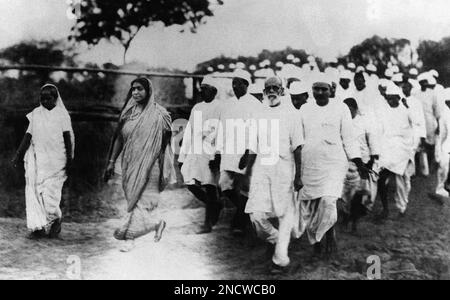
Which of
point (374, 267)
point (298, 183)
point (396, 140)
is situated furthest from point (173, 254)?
point (396, 140)

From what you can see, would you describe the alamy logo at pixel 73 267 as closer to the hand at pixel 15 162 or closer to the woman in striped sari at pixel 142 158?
the woman in striped sari at pixel 142 158

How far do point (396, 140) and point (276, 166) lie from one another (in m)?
1.42

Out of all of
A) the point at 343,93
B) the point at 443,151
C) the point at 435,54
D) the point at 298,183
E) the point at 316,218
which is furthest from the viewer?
the point at 443,151

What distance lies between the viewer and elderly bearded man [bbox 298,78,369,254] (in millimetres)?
5418

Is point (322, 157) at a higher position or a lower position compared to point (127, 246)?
higher

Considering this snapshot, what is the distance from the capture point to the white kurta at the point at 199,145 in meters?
5.55

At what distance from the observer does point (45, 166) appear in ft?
18.4

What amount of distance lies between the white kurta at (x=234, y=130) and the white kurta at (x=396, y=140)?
1399mm

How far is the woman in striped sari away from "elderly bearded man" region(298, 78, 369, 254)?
4.48 ft

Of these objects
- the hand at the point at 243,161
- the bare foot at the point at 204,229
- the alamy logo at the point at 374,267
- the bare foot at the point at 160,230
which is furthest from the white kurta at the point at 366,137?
the bare foot at the point at 160,230

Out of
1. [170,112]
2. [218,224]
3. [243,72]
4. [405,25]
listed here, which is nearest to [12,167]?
[170,112]

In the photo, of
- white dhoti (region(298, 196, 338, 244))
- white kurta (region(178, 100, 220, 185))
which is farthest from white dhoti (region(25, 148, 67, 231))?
white dhoti (region(298, 196, 338, 244))

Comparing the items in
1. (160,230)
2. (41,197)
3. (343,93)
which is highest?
(343,93)

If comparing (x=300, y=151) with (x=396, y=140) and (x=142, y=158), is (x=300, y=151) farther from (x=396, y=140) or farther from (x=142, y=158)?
(x=142, y=158)
